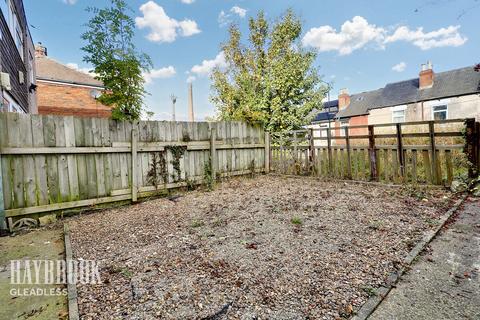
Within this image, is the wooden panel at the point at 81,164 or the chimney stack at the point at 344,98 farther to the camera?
the chimney stack at the point at 344,98

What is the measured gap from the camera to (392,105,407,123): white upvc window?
18547 mm

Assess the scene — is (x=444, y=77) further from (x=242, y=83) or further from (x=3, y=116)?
(x=3, y=116)

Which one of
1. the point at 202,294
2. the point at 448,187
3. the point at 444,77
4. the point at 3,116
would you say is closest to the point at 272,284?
the point at 202,294

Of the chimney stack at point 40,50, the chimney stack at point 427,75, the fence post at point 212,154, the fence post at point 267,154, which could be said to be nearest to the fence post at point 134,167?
the fence post at point 212,154

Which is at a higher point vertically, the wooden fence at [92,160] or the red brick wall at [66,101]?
the red brick wall at [66,101]

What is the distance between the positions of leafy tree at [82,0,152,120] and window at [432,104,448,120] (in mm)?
19271

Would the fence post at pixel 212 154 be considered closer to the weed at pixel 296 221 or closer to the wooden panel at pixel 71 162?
the wooden panel at pixel 71 162

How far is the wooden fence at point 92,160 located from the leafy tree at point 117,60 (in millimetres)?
539

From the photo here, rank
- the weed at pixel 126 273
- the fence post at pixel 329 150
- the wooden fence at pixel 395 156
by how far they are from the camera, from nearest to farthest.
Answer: the weed at pixel 126 273 < the wooden fence at pixel 395 156 < the fence post at pixel 329 150

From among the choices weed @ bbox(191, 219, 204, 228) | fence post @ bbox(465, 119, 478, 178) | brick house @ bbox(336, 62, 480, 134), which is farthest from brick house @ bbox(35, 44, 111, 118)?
brick house @ bbox(336, 62, 480, 134)

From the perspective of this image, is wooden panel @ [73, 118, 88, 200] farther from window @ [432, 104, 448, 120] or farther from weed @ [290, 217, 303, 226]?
window @ [432, 104, 448, 120]

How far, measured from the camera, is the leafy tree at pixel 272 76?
12812mm

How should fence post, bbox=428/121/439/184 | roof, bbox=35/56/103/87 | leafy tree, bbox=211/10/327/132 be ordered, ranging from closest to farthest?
fence post, bbox=428/121/439/184 → leafy tree, bbox=211/10/327/132 → roof, bbox=35/56/103/87

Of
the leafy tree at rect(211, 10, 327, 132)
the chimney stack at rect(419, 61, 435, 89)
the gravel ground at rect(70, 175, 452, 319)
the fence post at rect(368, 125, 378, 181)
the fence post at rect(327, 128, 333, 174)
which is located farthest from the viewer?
the chimney stack at rect(419, 61, 435, 89)
